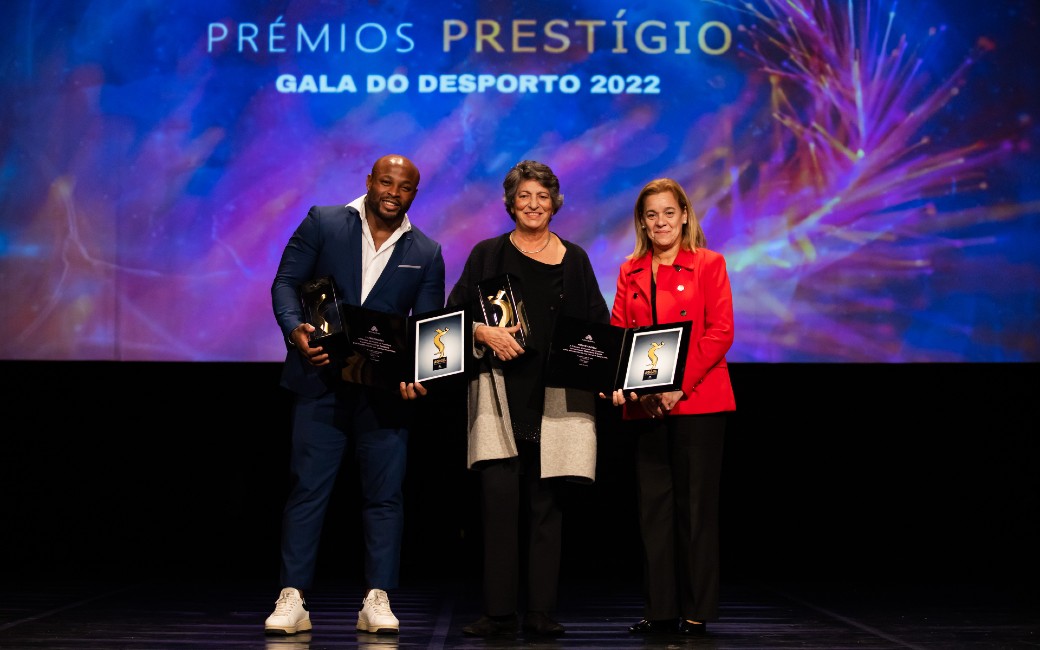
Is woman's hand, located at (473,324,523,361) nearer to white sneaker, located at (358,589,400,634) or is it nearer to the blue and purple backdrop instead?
white sneaker, located at (358,589,400,634)

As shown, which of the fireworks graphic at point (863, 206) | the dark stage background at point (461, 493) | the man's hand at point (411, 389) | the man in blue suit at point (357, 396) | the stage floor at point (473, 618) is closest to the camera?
the stage floor at point (473, 618)

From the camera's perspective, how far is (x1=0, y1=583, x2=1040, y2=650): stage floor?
3102mm

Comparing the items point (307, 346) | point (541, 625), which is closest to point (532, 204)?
point (307, 346)

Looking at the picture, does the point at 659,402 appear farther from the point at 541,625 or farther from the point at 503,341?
the point at 541,625

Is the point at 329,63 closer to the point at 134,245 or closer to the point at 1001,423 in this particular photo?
the point at 134,245

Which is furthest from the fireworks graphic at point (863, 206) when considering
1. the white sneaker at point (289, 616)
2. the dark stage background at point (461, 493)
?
the white sneaker at point (289, 616)

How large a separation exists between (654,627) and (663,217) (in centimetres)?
119

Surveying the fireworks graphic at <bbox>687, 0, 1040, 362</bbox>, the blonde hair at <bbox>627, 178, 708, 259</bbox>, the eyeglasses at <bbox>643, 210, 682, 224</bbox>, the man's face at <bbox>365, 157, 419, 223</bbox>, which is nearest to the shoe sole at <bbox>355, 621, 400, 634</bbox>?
the man's face at <bbox>365, 157, 419, 223</bbox>

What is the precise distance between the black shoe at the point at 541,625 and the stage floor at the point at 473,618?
0.22 feet

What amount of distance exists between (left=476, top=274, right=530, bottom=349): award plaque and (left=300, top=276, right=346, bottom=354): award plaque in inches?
15.9

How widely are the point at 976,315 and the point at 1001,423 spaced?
0.61 m

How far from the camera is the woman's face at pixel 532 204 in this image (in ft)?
10.7

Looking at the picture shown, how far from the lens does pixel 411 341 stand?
317cm

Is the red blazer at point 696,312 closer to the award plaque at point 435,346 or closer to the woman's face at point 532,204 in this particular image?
the woman's face at point 532,204
